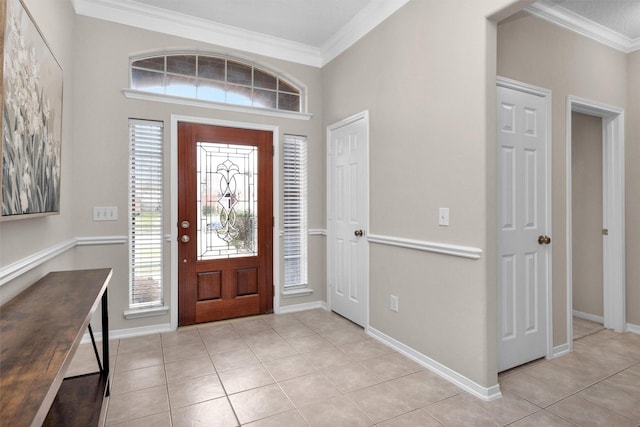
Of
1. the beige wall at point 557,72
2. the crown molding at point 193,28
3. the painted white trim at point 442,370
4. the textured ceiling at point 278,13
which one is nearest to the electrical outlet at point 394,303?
the painted white trim at point 442,370

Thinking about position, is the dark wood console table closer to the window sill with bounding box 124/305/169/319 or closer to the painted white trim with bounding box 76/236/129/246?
the painted white trim with bounding box 76/236/129/246

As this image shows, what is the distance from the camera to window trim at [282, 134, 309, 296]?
381cm

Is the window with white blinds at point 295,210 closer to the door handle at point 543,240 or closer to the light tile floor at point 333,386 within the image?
the light tile floor at point 333,386

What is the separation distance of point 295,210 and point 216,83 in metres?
1.56

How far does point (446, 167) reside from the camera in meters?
2.36

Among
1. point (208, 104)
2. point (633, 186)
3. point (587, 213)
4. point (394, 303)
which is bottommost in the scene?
point (394, 303)

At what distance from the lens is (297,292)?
151 inches

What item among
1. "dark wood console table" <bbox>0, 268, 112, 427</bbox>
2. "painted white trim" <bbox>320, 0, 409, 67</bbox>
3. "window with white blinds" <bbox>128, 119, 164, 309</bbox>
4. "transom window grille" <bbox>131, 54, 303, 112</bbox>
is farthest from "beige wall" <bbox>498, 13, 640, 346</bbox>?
"window with white blinds" <bbox>128, 119, 164, 309</bbox>

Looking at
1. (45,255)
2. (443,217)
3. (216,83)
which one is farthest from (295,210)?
(45,255)

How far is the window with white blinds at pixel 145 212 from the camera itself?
3104 millimetres

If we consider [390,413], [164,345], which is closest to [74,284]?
[164,345]

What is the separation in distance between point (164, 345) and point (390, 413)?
77.0 inches

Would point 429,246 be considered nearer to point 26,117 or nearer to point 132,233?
point 26,117

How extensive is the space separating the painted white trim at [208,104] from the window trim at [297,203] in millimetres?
237
